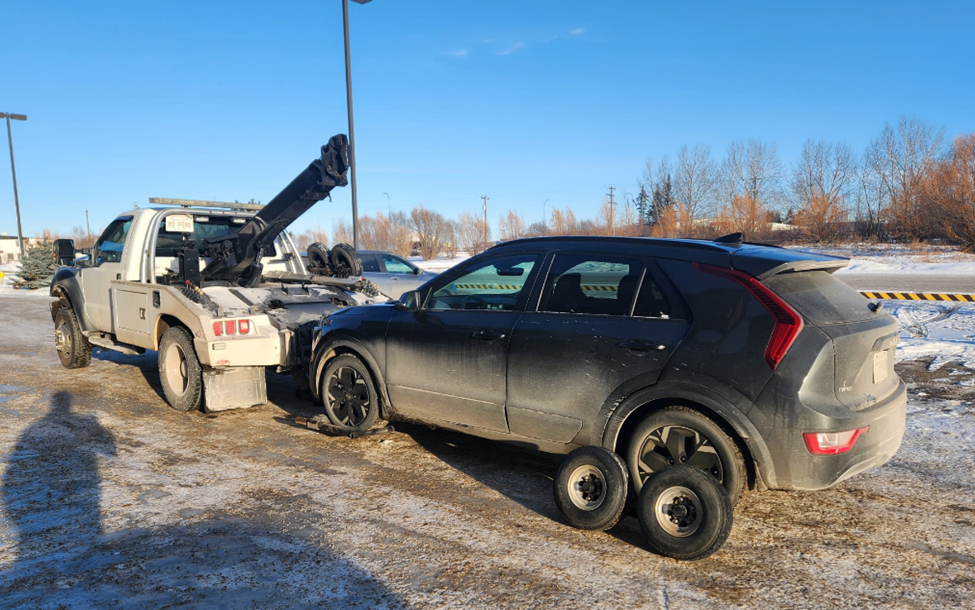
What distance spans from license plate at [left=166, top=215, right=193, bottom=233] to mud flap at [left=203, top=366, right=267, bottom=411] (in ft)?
6.50

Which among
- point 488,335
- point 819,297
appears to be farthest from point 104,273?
point 819,297

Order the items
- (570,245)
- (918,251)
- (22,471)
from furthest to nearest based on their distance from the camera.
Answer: (918,251) → (22,471) → (570,245)

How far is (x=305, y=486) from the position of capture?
475 cm

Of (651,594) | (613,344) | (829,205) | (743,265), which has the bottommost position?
(651,594)

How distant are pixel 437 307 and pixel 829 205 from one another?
54.1m

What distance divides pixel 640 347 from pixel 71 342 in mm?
8439

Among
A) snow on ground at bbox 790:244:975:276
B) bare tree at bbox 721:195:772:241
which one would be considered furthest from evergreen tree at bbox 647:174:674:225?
snow on ground at bbox 790:244:975:276

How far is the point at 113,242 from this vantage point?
807cm

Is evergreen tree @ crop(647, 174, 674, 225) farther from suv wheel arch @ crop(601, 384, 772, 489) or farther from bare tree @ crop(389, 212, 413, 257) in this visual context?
suv wheel arch @ crop(601, 384, 772, 489)

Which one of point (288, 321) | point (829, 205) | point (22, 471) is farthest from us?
point (829, 205)

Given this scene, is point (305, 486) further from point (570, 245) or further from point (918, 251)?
point (918, 251)

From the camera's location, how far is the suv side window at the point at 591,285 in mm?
4207

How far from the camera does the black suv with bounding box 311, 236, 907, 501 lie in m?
3.58

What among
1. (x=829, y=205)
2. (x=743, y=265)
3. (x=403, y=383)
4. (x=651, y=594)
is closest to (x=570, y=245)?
(x=743, y=265)
